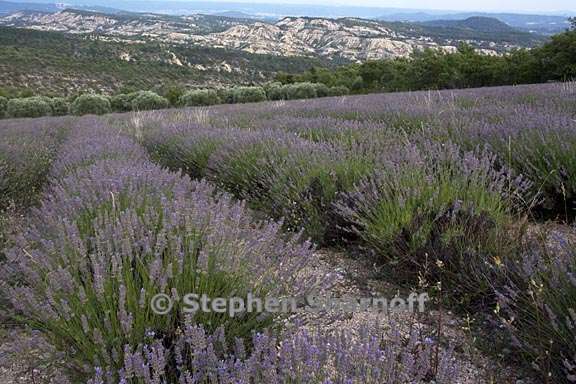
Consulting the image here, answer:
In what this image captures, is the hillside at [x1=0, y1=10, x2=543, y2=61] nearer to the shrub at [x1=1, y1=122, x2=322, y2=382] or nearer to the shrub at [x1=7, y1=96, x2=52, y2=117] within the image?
the shrub at [x1=7, y1=96, x2=52, y2=117]

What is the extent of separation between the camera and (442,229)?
2.46 m

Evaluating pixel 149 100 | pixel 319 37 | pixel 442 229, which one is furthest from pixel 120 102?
pixel 319 37

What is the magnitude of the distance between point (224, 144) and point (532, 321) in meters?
3.44

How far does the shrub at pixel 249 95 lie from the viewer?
24130 millimetres

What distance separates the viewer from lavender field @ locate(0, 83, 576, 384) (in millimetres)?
1401

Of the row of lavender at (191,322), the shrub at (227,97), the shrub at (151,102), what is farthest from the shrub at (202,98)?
the row of lavender at (191,322)

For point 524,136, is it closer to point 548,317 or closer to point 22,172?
point 548,317

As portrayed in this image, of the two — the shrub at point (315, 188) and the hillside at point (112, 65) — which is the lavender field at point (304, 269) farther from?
the hillside at point (112, 65)

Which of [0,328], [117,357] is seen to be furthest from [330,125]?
[117,357]

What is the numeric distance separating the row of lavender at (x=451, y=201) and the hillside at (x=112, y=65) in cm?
4286

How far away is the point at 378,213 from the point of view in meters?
2.70

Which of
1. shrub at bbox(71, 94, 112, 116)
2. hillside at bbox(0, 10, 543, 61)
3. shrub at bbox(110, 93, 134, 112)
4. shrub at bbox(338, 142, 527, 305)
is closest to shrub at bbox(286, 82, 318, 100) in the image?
shrub at bbox(110, 93, 134, 112)
